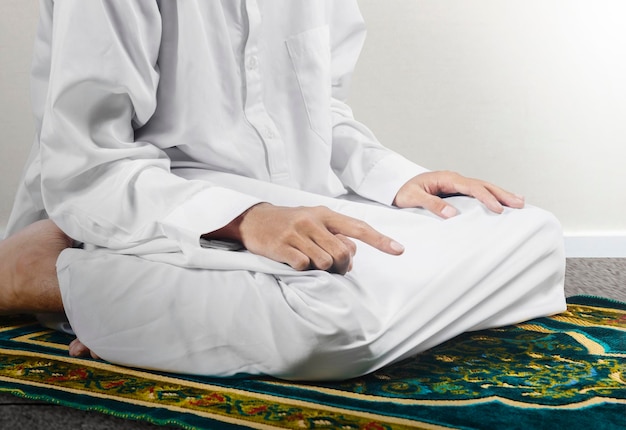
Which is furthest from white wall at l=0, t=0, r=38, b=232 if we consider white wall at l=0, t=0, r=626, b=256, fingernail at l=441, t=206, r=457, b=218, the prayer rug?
fingernail at l=441, t=206, r=457, b=218

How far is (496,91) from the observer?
2.63 meters

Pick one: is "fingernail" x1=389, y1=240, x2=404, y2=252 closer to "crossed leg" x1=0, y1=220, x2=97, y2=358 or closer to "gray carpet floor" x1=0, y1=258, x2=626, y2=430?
"gray carpet floor" x1=0, y1=258, x2=626, y2=430

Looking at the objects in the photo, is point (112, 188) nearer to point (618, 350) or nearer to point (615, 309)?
point (618, 350)

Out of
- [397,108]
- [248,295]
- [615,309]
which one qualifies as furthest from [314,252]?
[397,108]

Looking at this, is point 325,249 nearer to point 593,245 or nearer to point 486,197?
point 486,197

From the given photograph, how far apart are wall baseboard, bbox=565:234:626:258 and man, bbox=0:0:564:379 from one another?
50.6 inches

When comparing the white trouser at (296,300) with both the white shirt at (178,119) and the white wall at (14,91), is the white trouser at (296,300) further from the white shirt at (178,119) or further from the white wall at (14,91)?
the white wall at (14,91)

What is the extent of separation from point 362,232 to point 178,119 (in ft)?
1.27

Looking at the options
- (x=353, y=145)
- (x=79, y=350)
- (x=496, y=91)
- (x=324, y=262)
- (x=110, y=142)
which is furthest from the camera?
(x=496, y=91)

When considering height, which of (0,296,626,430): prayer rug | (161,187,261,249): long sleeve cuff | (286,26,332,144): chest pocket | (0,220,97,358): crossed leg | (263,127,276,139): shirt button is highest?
(286,26,332,144): chest pocket

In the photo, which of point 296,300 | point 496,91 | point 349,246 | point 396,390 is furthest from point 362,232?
point 496,91

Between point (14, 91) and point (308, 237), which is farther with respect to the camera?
point (14, 91)

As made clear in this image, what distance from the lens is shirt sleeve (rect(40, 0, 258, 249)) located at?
3.83 feet

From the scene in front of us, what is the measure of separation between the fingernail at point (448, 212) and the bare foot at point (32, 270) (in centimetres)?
65
